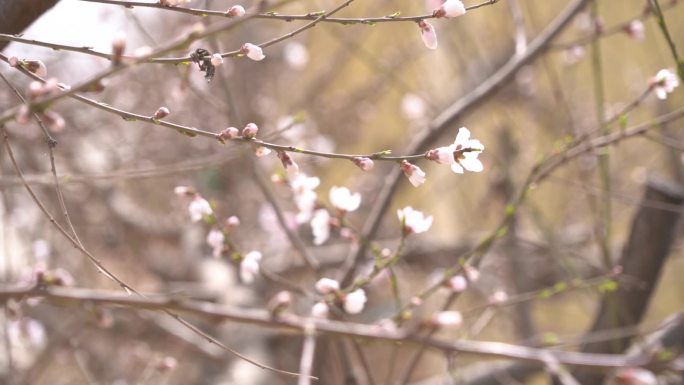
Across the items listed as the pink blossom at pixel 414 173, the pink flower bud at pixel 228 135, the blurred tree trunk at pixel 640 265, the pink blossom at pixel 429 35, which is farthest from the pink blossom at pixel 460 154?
the blurred tree trunk at pixel 640 265

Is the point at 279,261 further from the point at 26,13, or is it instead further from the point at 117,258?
the point at 26,13

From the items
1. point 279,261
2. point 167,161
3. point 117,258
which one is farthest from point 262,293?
point 117,258

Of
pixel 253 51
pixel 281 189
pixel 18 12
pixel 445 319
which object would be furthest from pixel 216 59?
pixel 281 189

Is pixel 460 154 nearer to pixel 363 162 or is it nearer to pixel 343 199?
pixel 363 162

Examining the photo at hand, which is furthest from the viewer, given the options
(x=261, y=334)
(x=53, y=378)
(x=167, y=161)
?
(x=53, y=378)

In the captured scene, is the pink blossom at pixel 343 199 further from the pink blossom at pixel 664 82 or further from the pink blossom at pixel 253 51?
the pink blossom at pixel 664 82

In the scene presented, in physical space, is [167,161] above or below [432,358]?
above

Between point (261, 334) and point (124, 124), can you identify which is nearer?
point (261, 334)
